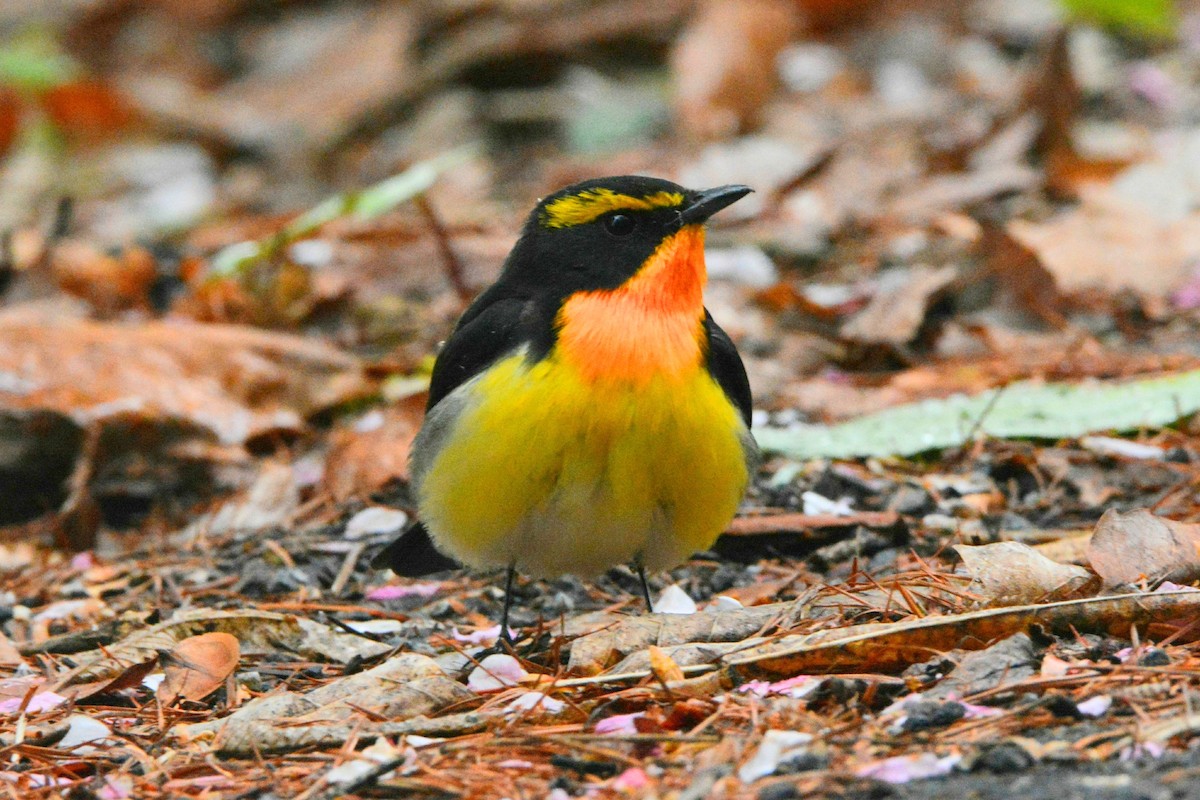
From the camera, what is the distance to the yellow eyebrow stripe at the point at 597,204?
13.9 feet

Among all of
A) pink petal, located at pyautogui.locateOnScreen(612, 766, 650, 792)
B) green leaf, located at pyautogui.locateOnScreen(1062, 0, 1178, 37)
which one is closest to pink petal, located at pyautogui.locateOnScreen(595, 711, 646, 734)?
pink petal, located at pyautogui.locateOnScreen(612, 766, 650, 792)

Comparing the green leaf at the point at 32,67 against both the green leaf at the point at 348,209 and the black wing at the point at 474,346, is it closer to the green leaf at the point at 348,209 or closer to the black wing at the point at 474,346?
the green leaf at the point at 348,209

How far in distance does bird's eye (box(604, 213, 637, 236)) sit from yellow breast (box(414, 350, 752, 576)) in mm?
477

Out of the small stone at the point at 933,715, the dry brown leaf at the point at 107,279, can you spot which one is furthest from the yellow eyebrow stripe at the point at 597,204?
the dry brown leaf at the point at 107,279

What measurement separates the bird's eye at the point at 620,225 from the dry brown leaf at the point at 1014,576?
130 cm

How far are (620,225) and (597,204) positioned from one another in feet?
0.29

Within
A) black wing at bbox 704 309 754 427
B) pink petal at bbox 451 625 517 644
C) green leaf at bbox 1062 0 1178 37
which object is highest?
green leaf at bbox 1062 0 1178 37

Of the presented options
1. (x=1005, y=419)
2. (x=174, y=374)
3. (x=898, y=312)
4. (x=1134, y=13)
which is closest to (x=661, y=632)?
(x=1005, y=419)

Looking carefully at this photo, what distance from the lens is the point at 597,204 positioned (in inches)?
167

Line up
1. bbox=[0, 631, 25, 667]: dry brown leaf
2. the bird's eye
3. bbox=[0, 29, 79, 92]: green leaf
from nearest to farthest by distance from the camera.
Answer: the bird's eye, bbox=[0, 631, 25, 667]: dry brown leaf, bbox=[0, 29, 79, 92]: green leaf

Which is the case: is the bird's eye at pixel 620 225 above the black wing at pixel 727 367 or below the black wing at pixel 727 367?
above

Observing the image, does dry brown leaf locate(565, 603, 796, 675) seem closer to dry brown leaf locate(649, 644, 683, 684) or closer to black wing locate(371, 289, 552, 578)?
dry brown leaf locate(649, 644, 683, 684)

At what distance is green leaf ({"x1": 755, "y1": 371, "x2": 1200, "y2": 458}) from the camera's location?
540cm

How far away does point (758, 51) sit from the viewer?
10789mm
